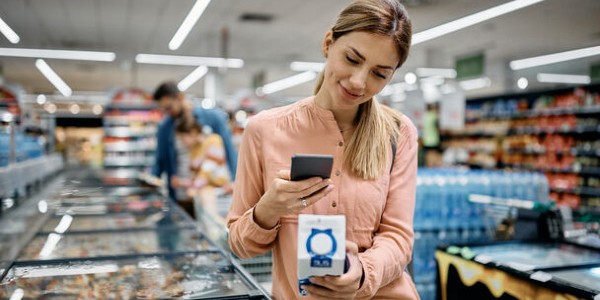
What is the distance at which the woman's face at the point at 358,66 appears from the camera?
1.15 meters

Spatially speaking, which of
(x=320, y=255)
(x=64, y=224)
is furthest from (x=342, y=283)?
(x=64, y=224)

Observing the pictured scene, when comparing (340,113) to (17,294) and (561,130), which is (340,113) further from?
(561,130)

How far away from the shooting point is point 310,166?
1.00 meters

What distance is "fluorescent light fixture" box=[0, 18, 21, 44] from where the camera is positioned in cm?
250

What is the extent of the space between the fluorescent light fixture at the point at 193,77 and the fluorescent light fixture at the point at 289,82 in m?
2.12

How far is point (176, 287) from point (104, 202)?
8.08ft

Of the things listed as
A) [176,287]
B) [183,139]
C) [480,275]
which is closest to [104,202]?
[183,139]

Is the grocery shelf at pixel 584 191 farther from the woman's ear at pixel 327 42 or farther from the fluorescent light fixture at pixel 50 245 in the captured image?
the woman's ear at pixel 327 42

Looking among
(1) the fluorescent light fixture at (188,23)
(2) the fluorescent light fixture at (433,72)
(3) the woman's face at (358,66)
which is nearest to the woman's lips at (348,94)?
(3) the woman's face at (358,66)

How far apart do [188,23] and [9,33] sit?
7092 mm

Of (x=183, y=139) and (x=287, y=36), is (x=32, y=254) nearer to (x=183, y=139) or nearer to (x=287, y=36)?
(x=183, y=139)

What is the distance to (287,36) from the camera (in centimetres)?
1138

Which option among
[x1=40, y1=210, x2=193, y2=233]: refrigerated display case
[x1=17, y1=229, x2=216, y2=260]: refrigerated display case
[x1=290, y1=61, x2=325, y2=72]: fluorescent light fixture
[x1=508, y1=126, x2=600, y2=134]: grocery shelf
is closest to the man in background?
[x1=40, y1=210, x2=193, y2=233]: refrigerated display case

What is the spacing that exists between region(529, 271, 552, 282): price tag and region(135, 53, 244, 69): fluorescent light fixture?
38.2 ft
